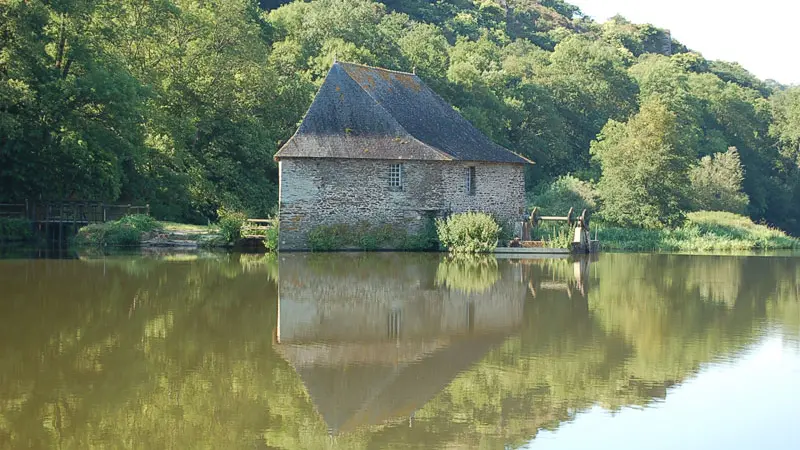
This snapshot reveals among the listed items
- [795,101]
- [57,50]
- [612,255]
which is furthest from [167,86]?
[795,101]

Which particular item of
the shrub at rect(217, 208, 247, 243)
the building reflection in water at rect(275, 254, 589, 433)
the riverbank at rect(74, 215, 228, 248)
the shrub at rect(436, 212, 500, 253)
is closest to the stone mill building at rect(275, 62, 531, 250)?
the shrub at rect(436, 212, 500, 253)

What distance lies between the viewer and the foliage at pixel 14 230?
30.8 metres

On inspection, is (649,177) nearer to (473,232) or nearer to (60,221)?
(473,232)

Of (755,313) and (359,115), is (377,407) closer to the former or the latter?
(755,313)

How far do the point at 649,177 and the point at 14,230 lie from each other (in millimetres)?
26177

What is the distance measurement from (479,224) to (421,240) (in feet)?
Answer: 8.21

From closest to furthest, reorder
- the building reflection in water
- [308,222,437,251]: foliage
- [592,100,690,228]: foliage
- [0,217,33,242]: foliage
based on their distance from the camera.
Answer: the building reflection in water
[308,222,437,251]: foliage
[0,217,33,242]: foliage
[592,100,690,228]: foliage

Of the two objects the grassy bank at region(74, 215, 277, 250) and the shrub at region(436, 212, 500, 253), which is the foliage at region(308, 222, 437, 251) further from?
the grassy bank at region(74, 215, 277, 250)

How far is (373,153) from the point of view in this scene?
97.3 ft

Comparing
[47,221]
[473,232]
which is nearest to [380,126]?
[473,232]

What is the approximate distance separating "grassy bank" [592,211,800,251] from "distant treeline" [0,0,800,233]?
1363mm

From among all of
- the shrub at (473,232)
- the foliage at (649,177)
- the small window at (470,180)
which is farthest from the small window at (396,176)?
the foliage at (649,177)

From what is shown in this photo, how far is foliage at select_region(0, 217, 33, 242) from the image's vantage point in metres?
30.8

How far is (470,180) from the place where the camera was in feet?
105
